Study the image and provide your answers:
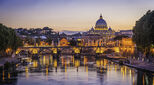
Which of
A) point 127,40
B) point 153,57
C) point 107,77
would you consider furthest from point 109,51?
point 107,77

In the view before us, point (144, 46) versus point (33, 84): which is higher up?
point (144, 46)

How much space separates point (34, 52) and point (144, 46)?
6869 cm

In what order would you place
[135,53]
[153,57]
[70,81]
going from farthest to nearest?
[135,53] < [153,57] < [70,81]

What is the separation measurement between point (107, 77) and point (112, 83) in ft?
23.9

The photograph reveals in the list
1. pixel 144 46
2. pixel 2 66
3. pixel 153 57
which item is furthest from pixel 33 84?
pixel 153 57

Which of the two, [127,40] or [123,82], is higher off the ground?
[127,40]

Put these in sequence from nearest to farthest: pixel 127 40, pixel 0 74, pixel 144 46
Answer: pixel 0 74 → pixel 144 46 → pixel 127 40

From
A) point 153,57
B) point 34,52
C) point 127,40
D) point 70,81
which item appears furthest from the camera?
point 127,40

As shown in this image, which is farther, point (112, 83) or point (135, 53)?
point (135, 53)

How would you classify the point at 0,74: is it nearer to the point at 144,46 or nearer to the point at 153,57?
the point at 144,46

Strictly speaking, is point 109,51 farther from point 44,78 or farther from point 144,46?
point 44,78

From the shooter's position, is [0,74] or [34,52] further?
[34,52]

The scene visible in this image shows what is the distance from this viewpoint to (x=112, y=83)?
49.0 m

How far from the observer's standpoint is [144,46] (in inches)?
2557
